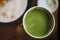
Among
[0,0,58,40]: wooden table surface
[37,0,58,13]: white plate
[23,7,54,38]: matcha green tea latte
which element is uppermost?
[37,0,58,13]: white plate

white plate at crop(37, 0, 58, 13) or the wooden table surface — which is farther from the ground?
white plate at crop(37, 0, 58, 13)

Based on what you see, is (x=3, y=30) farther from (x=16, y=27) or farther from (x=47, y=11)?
(x=47, y=11)

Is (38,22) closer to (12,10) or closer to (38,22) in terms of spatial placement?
(38,22)

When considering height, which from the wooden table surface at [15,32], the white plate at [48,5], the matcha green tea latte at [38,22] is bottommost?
the wooden table surface at [15,32]

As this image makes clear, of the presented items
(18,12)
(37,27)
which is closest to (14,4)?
(18,12)

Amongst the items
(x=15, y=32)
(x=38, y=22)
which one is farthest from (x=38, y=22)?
(x=15, y=32)
